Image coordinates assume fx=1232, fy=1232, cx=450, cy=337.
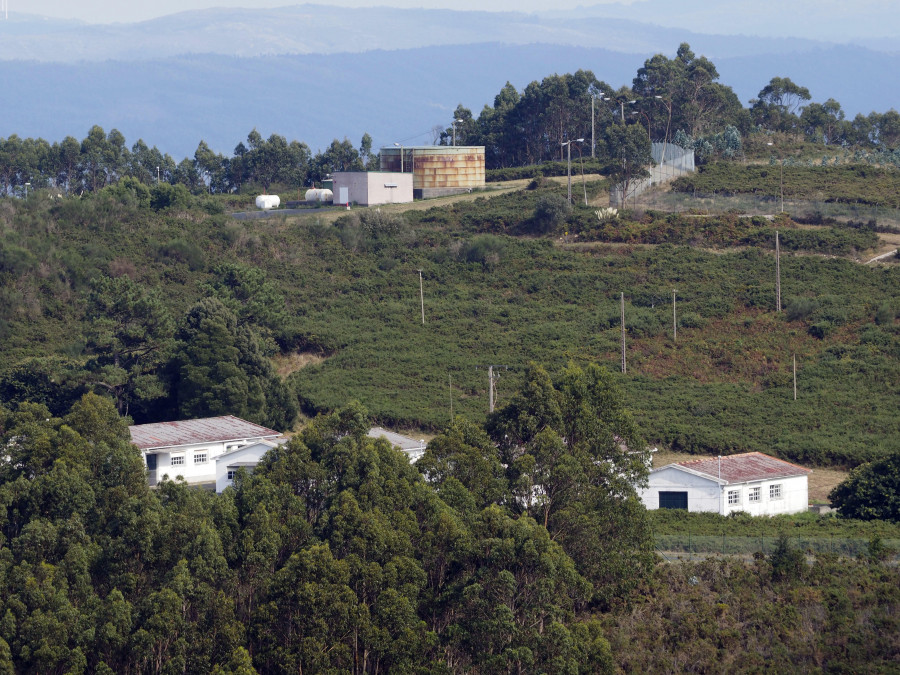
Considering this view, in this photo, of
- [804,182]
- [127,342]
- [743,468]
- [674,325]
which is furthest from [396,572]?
[804,182]

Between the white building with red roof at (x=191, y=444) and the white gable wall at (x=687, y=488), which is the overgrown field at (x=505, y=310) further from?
the white gable wall at (x=687, y=488)

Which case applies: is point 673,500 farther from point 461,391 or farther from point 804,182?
point 804,182

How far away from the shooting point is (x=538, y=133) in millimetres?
105812

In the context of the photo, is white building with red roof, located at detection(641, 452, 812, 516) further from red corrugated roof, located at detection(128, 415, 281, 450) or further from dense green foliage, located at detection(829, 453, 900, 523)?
red corrugated roof, located at detection(128, 415, 281, 450)

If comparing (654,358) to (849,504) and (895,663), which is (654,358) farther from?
(895,663)

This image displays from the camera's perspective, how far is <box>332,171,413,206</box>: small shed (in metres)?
88.3

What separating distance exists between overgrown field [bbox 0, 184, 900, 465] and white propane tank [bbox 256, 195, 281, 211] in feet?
25.9

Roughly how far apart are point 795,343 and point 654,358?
22.5 ft

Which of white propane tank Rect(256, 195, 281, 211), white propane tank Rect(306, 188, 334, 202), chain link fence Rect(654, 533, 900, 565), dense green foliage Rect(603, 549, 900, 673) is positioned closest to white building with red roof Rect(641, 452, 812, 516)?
chain link fence Rect(654, 533, 900, 565)

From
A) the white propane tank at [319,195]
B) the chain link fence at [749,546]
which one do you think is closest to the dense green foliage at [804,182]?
the white propane tank at [319,195]

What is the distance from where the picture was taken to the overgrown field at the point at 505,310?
54.3m

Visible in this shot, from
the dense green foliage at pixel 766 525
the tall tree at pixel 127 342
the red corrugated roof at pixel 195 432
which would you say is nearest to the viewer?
the dense green foliage at pixel 766 525

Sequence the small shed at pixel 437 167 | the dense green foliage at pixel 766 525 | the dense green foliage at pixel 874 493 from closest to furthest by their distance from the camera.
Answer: the dense green foliage at pixel 766 525 < the dense green foliage at pixel 874 493 < the small shed at pixel 437 167

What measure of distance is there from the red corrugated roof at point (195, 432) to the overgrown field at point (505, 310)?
7.29 metres
